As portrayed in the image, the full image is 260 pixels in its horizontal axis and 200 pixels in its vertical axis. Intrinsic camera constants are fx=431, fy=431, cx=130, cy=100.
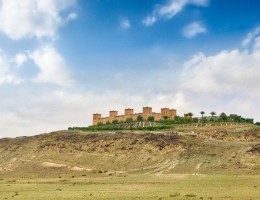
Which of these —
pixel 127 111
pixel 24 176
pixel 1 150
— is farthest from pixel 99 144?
pixel 127 111

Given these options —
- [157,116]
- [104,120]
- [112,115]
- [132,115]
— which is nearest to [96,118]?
[104,120]

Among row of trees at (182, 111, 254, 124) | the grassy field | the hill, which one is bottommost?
the grassy field

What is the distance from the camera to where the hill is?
8069cm

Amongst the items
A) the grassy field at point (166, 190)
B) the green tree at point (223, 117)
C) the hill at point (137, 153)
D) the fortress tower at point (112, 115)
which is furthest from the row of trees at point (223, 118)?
the grassy field at point (166, 190)

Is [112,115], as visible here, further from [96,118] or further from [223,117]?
[223,117]

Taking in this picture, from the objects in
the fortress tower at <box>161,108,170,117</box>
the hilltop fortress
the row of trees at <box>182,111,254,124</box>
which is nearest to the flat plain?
the row of trees at <box>182,111,254,124</box>

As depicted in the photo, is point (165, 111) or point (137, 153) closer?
point (137, 153)

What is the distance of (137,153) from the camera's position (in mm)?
94188

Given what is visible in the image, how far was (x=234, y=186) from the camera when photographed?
55.3 m

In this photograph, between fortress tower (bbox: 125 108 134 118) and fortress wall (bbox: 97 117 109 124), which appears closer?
fortress tower (bbox: 125 108 134 118)

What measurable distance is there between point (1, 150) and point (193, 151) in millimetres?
57326

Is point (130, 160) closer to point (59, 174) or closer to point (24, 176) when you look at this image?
point (59, 174)

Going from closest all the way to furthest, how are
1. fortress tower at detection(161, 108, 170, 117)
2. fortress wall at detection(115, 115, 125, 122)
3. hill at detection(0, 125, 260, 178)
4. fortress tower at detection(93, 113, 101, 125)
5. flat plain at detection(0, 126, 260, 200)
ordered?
1. flat plain at detection(0, 126, 260, 200)
2. hill at detection(0, 125, 260, 178)
3. fortress tower at detection(161, 108, 170, 117)
4. fortress wall at detection(115, 115, 125, 122)
5. fortress tower at detection(93, 113, 101, 125)

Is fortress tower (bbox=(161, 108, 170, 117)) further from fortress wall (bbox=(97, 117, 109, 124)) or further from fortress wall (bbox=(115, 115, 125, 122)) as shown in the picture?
fortress wall (bbox=(97, 117, 109, 124))
